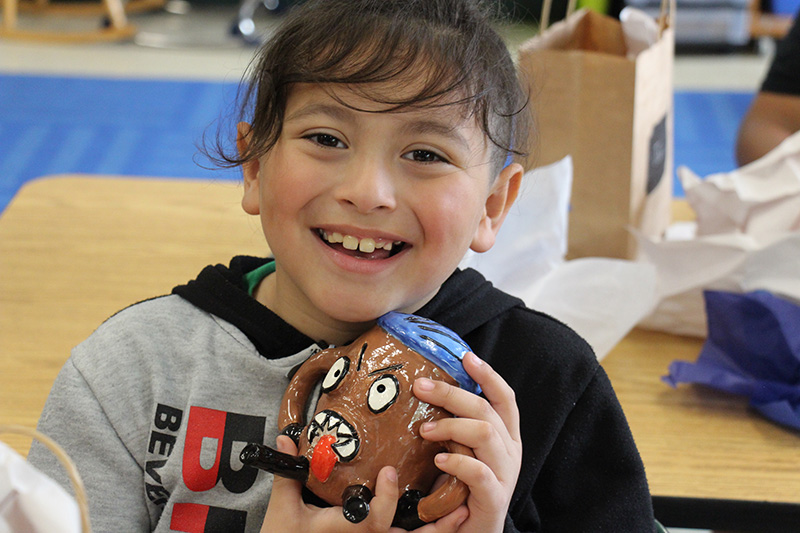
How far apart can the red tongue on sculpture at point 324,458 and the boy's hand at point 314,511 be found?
41 millimetres

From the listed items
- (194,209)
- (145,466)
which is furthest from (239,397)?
(194,209)

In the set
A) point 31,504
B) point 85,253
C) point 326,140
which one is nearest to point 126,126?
point 85,253

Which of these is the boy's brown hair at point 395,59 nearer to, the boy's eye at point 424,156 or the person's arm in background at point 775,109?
the boy's eye at point 424,156

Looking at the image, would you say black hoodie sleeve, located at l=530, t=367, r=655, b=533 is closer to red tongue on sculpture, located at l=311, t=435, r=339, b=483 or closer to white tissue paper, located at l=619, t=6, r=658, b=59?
red tongue on sculpture, located at l=311, t=435, r=339, b=483

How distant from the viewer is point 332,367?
2.44 ft

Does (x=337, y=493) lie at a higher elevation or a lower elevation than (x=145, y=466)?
higher

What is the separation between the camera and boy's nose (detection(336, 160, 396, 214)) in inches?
30.8

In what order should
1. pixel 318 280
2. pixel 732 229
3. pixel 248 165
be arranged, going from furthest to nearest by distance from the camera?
pixel 732 229, pixel 248 165, pixel 318 280

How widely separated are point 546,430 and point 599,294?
16.1 inches

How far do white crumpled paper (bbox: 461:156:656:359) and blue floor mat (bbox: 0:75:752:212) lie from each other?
7.50ft

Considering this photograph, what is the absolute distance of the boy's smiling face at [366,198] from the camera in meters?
0.81

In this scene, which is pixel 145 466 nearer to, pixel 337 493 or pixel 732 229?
pixel 337 493

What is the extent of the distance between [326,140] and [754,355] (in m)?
0.70

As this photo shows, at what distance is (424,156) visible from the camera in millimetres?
835
